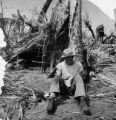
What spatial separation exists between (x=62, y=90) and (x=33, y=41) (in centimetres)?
300

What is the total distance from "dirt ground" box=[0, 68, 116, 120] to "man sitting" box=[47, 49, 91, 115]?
16cm

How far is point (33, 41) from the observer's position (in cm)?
768

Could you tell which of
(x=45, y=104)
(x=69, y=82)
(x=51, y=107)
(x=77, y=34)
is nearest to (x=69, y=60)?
(x=69, y=82)

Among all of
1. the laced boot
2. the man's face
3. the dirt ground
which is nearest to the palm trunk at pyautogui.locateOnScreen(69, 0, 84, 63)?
the dirt ground

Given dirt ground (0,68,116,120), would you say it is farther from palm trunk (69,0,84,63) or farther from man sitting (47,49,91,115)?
palm trunk (69,0,84,63)

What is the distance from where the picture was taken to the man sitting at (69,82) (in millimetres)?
4516

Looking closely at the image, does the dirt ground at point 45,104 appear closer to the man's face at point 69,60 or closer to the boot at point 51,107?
the boot at point 51,107

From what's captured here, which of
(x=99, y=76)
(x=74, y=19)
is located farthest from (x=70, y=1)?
(x=99, y=76)

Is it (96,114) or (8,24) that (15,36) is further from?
(96,114)

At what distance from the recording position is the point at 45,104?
193 inches

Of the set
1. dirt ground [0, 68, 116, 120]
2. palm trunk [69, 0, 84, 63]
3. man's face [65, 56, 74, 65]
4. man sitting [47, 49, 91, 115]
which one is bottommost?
dirt ground [0, 68, 116, 120]

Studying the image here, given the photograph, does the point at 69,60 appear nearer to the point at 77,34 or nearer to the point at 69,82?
the point at 69,82

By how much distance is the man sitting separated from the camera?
452 centimetres

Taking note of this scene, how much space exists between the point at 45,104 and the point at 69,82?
622 millimetres
